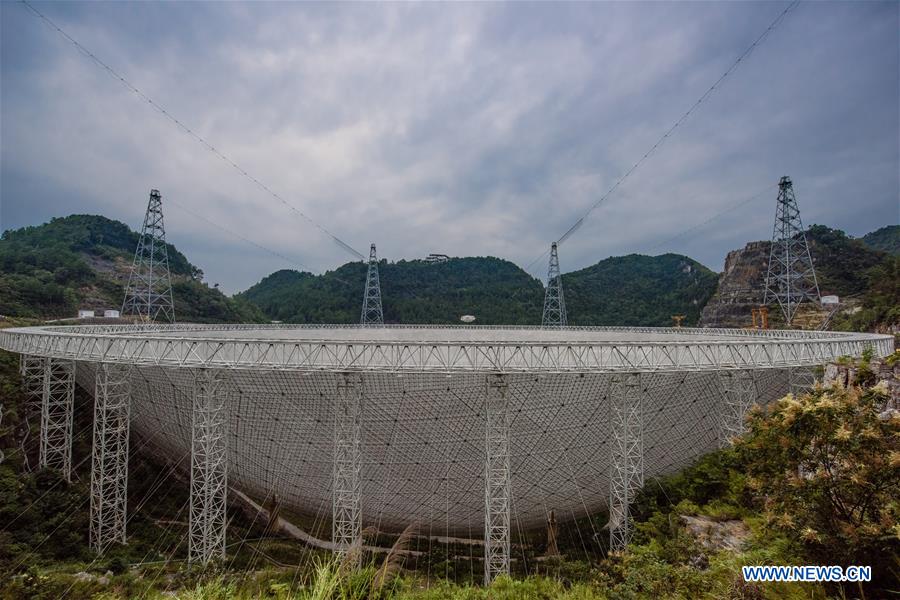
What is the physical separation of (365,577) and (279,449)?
17361 mm

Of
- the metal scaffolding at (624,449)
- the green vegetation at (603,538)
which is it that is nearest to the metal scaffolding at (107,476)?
the green vegetation at (603,538)

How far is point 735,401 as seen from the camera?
2062 cm

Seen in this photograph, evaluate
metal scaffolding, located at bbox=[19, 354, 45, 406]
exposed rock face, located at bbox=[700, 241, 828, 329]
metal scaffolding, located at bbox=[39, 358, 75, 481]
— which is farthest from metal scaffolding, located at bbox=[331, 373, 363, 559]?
exposed rock face, located at bbox=[700, 241, 828, 329]

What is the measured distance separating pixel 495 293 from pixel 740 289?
56.6 m

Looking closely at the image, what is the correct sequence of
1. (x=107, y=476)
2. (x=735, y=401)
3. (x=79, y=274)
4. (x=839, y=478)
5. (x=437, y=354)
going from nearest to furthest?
(x=839, y=478) < (x=437, y=354) < (x=735, y=401) < (x=107, y=476) < (x=79, y=274)

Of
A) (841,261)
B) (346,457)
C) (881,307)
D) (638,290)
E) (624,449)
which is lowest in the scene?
(346,457)

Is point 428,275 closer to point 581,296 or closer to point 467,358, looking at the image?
point 581,296

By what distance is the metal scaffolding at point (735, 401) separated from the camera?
1906 centimetres

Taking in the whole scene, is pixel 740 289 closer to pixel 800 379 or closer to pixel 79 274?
pixel 800 379

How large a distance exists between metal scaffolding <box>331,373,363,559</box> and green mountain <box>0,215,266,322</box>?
200 feet

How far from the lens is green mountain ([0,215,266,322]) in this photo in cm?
5319

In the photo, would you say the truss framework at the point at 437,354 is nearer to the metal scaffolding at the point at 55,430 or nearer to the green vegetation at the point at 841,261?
the metal scaffolding at the point at 55,430

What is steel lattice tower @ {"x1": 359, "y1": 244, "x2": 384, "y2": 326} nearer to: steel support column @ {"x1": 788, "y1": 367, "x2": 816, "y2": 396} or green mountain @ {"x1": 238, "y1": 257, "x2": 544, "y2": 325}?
green mountain @ {"x1": 238, "y1": 257, "x2": 544, "y2": 325}

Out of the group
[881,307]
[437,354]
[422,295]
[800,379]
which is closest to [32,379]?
[437,354]
